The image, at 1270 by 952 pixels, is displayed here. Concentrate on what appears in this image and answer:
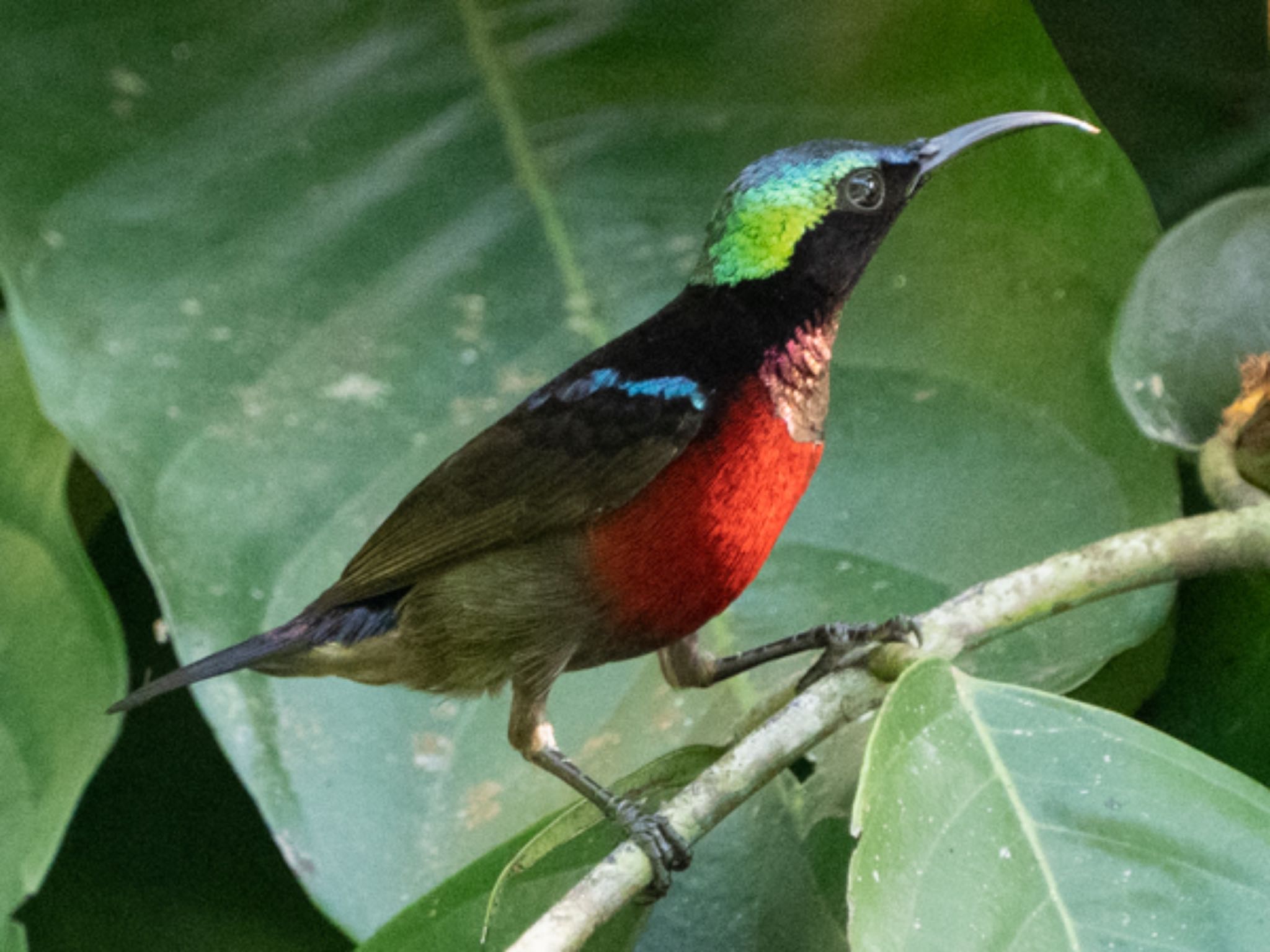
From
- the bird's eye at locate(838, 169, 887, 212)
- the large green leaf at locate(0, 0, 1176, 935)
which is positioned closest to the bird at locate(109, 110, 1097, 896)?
the bird's eye at locate(838, 169, 887, 212)

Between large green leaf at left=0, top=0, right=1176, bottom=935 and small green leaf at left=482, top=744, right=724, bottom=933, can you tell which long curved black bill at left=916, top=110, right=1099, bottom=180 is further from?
small green leaf at left=482, top=744, right=724, bottom=933

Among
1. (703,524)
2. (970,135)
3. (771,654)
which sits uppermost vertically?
(970,135)

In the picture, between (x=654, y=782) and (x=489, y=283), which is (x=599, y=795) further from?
(x=489, y=283)

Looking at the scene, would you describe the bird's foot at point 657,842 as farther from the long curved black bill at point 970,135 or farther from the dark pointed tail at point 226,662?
the long curved black bill at point 970,135

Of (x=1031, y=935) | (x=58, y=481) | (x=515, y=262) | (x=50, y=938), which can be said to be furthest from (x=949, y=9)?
(x=50, y=938)

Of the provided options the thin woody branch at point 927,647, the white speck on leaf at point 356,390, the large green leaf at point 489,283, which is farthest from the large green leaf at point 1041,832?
the white speck on leaf at point 356,390

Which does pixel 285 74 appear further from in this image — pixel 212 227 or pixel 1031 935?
pixel 1031 935

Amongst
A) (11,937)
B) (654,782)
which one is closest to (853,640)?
(654,782)
